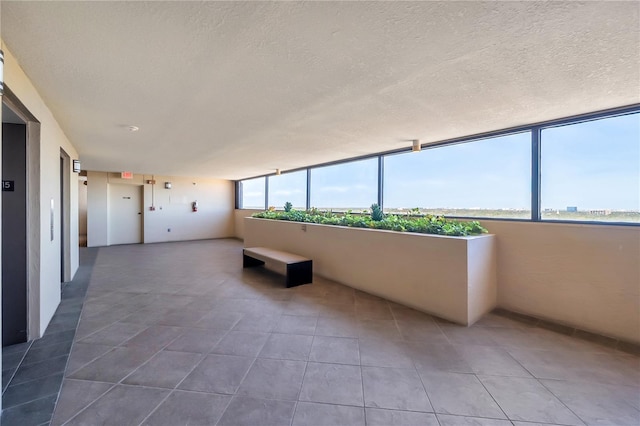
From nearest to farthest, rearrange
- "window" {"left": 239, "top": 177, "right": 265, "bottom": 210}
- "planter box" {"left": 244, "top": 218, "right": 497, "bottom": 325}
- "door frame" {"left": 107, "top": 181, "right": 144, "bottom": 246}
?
"planter box" {"left": 244, "top": 218, "right": 497, "bottom": 325}, "door frame" {"left": 107, "top": 181, "right": 144, "bottom": 246}, "window" {"left": 239, "top": 177, "right": 265, "bottom": 210}

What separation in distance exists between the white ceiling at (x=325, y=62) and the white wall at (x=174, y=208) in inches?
219

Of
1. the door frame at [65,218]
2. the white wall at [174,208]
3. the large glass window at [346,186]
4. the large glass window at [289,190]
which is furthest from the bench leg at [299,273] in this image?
the white wall at [174,208]

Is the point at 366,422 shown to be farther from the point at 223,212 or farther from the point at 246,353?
the point at 223,212

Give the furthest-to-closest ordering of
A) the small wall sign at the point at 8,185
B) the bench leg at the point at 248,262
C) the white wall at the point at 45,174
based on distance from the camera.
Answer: the bench leg at the point at 248,262
the small wall sign at the point at 8,185
the white wall at the point at 45,174

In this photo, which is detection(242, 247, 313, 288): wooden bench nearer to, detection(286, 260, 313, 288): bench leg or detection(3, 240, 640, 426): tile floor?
detection(286, 260, 313, 288): bench leg

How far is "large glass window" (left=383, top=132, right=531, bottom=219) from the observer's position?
11.3ft

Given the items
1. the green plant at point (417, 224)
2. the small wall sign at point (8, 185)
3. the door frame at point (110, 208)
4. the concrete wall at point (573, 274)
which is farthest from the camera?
the door frame at point (110, 208)

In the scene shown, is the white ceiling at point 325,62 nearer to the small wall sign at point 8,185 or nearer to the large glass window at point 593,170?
the large glass window at point 593,170

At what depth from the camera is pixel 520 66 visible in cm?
194

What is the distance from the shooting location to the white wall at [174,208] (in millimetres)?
7887

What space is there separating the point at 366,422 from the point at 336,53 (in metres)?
2.34

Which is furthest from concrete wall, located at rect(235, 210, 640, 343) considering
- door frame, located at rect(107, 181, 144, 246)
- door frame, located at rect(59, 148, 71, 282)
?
door frame, located at rect(107, 181, 144, 246)

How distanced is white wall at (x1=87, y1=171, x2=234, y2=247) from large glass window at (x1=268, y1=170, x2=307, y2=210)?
253 cm

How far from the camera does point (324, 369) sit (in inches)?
80.8
